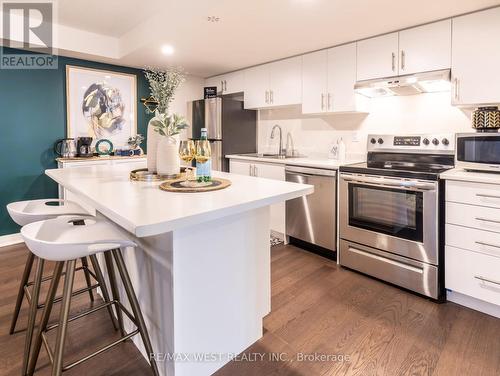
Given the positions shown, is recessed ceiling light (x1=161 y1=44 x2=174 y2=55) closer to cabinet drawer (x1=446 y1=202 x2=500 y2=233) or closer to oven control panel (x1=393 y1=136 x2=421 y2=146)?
oven control panel (x1=393 y1=136 x2=421 y2=146)

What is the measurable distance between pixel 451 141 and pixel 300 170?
1.32 meters

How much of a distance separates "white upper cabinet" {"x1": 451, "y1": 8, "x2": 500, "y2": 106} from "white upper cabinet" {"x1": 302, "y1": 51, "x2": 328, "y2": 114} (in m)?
1.19

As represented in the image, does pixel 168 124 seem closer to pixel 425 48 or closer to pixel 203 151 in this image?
pixel 203 151

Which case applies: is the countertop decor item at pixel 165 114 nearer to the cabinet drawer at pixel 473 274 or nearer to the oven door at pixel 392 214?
the oven door at pixel 392 214

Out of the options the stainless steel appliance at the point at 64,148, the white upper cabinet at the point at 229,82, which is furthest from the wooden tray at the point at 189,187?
the white upper cabinet at the point at 229,82

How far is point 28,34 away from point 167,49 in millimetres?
1350

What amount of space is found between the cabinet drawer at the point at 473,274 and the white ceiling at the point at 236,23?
5.74 feet

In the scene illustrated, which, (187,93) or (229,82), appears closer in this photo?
(229,82)

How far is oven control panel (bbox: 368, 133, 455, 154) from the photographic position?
2.68m

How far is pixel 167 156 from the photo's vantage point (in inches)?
75.2

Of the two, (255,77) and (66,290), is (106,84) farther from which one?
(66,290)

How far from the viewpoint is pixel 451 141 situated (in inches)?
104

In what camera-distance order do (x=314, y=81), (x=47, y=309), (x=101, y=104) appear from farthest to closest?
1. (x=101, y=104)
2. (x=314, y=81)
3. (x=47, y=309)

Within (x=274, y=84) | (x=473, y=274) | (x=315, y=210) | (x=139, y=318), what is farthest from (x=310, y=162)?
(x=139, y=318)
